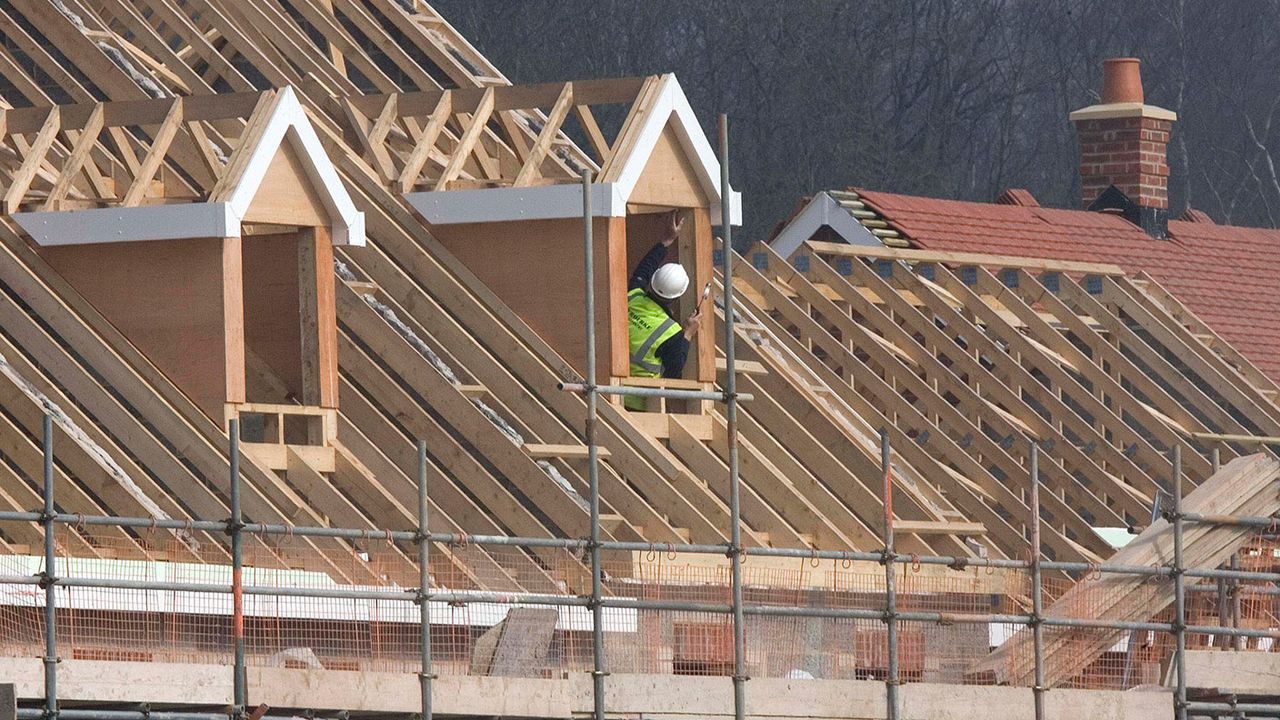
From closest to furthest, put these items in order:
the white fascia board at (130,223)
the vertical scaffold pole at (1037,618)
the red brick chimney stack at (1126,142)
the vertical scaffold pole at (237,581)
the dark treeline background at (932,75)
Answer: the vertical scaffold pole at (237,581) → the vertical scaffold pole at (1037,618) → the white fascia board at (130,223) → the red brick chimney stack at (1126,142) → the dark treeline background at (932,75)

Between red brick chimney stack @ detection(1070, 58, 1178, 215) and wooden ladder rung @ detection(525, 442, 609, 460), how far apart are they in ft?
37.5

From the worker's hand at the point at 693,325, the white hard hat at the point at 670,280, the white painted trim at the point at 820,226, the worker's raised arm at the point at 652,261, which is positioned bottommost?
the worker's hand at the point at 693,325

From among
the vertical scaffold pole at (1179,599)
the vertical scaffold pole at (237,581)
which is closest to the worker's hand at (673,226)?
the vertical scaffold pole at (1179,599)

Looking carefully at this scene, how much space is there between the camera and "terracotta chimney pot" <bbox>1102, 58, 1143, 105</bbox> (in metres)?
27.2

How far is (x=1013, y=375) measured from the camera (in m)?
21.6

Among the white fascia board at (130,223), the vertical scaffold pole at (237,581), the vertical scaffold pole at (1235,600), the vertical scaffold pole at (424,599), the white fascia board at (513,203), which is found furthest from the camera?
the white fascia board at (513,203)

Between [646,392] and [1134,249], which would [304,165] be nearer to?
[646,392]

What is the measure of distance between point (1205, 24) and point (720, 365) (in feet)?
118

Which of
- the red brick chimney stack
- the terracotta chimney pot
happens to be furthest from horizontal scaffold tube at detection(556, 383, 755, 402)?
the terracotta chimney pot

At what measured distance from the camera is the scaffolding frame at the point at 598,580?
39.1ft

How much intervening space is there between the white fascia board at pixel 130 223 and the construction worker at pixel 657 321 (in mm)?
3408

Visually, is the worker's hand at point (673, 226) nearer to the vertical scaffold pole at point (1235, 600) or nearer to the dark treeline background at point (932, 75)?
the vertical scaffold pole at point (1235, 600)

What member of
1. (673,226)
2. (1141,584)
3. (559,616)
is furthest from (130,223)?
(1141,584)

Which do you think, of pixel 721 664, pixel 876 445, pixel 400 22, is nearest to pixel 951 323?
pixel 876 445
